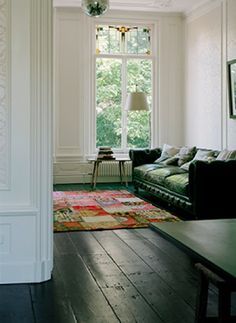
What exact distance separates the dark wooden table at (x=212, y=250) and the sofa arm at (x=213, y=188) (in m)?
3.37

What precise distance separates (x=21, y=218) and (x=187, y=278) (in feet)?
4.40

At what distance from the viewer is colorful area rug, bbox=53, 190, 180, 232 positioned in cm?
→ 577

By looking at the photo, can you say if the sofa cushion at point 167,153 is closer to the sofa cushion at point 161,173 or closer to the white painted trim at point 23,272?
the sofa cushion at point 161,173

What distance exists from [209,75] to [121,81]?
6.87 ft

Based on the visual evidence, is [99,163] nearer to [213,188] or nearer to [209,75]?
[209,75]

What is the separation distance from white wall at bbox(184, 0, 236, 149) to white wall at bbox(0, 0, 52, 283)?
15.7ft

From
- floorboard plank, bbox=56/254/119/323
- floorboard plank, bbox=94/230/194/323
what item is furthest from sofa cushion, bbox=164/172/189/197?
floorboard plank, bbox=56/254/119/323

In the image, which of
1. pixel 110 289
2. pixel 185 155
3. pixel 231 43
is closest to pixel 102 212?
pixel 185 155

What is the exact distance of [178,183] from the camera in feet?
21.0

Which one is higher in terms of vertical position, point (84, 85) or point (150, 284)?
point (84, 85)

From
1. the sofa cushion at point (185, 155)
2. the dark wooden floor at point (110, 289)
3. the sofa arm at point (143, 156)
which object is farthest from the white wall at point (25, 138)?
the sofa arm at point (143, 156)

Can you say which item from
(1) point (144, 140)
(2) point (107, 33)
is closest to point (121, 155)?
(1) point (144, 140)

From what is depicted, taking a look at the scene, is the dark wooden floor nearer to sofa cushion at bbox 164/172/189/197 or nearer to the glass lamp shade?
sofa cushion at bbox 164/172/189/197

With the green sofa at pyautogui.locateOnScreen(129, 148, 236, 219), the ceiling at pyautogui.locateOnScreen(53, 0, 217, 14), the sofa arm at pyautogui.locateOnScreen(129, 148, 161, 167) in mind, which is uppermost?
the ceiling at pyautogui.locateOnScreen(53, 0, 217, 14)
